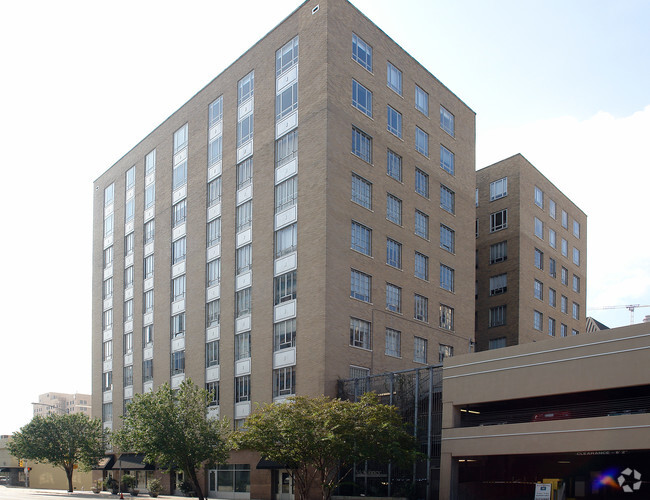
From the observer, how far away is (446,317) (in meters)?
56.0

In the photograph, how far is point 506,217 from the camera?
69562 millimetres

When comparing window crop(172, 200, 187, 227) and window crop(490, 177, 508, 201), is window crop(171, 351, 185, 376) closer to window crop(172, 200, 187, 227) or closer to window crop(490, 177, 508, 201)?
window crop(172, 200, 187, 227)

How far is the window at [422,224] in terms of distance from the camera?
54.6 m

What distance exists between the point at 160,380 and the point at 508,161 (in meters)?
39.5

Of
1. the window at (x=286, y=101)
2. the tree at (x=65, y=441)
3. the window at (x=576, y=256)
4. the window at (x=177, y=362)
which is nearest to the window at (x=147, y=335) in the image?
the window at (x=177, y=362)

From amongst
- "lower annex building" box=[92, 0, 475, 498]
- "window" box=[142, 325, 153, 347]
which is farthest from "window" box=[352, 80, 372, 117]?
"window" box=[142, 325, 153, 347]

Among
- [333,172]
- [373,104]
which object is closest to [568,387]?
[333,172]

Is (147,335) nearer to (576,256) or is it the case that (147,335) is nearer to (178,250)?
(178,250)

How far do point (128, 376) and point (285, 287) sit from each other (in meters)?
26.9

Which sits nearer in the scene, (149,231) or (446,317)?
(446,317)

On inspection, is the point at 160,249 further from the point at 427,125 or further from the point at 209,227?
the point at 427,125

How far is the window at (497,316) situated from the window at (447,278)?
40.5 feet

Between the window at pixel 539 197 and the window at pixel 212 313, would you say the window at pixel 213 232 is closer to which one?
the window at pixel 212 313

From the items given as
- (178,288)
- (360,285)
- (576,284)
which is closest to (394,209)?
(360,285)
